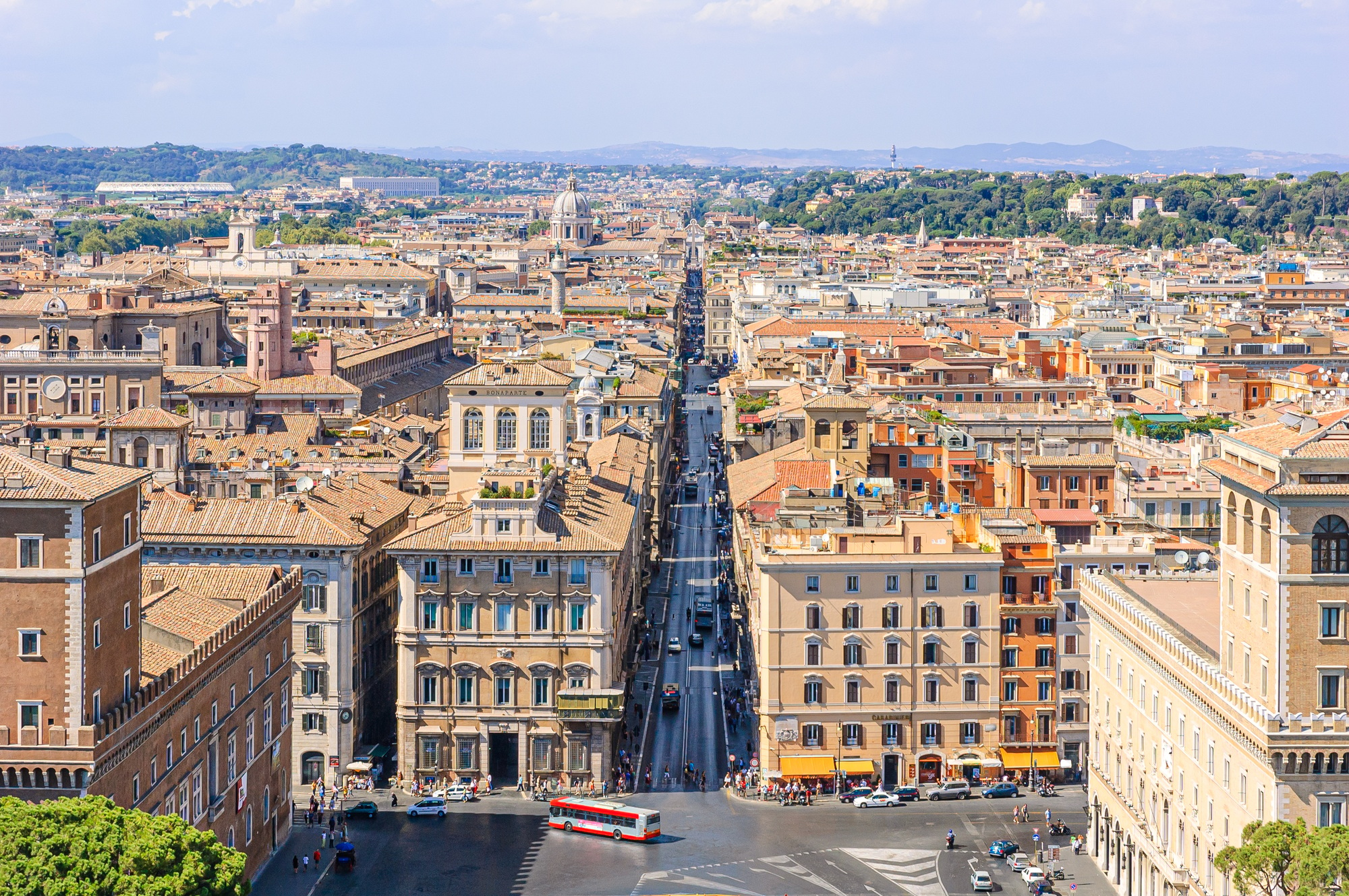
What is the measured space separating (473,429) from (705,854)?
24.6 metres

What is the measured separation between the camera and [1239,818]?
49.4 metres

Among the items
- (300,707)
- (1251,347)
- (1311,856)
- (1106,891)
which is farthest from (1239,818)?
(1251,347)

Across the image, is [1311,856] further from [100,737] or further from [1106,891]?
[100,737]

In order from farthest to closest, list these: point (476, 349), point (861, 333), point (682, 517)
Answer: point (476, 349) → point (861, 333) → point (682, 517)

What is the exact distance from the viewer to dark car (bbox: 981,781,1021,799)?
6862 cm

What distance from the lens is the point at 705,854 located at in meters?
61.7

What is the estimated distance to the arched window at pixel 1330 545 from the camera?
4800 centimetres

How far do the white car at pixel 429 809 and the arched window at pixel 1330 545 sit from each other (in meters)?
28.2

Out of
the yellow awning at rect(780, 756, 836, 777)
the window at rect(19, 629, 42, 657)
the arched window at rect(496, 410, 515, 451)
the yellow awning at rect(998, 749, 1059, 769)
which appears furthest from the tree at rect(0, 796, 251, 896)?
the arched window at rect(496, 410, 515, 451)

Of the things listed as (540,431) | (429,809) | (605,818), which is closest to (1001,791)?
(605,818)

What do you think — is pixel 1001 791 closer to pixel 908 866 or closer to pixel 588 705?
pixel 908 866

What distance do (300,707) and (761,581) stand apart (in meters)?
15.1

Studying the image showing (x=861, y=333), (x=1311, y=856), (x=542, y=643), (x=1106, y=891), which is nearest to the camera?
(x=1311, y=856)

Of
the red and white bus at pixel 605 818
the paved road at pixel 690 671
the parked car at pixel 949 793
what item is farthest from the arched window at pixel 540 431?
the parked car at pixel 949 793
